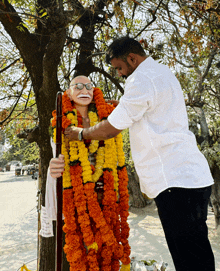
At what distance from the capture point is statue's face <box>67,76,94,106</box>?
286 cm

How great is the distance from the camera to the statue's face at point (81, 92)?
2861 millimetres

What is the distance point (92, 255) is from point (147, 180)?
1.13m

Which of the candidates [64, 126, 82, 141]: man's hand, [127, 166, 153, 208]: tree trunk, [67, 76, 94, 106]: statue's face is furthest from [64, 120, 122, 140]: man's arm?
[127, 166, 153, 208]: tree trunk

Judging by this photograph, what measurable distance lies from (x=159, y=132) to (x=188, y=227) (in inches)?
26.9

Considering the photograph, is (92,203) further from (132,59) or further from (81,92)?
(132,59)

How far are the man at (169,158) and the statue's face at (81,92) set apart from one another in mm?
960

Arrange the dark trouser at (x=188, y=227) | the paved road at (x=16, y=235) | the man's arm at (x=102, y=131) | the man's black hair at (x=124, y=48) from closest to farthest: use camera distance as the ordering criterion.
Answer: the dark trouser at (x=188, y=227), the man's arm at (x=102, y=131), the man's black hair at (x=124, y=48), the paved road at (x=16, y=235)

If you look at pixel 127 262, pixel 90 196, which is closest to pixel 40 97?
pixel 90 196

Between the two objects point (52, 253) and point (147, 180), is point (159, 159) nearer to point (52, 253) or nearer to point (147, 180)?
point (147, 180)

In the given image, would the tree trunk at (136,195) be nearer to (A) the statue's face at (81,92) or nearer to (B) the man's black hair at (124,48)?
(A) the statue's face at (81,92)

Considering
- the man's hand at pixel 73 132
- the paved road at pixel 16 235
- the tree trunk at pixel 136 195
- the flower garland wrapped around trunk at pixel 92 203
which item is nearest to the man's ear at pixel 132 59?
the man's hand at pixel 73 132

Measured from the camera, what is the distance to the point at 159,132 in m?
1.84

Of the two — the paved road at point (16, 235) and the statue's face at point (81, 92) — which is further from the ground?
the statue's face at point (81, 92)

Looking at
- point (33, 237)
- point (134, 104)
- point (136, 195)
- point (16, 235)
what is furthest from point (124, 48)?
point (136, 195)
